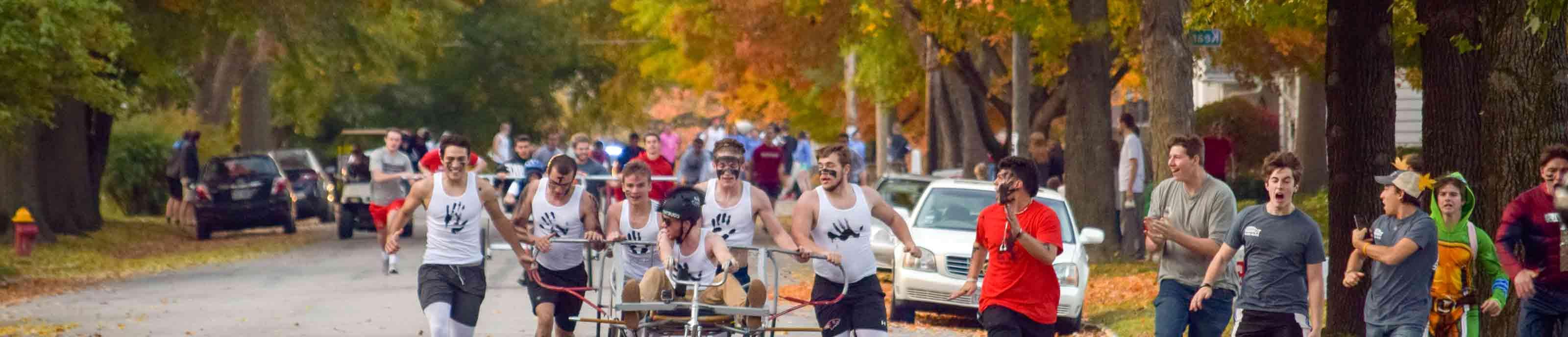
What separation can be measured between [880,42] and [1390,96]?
19.0 meters

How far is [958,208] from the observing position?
58.6 feet

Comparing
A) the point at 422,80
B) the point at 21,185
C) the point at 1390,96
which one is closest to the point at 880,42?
the point at 21,185

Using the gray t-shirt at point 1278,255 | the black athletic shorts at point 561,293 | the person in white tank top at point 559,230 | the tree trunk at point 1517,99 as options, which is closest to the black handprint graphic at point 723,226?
the person in white tank top at point 559,230

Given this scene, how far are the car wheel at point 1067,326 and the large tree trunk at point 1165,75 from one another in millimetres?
2034

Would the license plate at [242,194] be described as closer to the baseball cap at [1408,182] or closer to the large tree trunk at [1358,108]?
the large tree trunk at [1358,108]

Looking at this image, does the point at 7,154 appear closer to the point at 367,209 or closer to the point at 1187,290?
the point at 367,209

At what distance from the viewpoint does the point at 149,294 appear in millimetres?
18719

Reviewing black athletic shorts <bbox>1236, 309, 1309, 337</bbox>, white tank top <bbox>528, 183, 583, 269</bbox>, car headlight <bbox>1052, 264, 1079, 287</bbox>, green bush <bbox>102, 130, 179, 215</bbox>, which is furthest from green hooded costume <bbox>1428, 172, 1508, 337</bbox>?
green bush <bbox>102, 130, 179, 215</bbox>

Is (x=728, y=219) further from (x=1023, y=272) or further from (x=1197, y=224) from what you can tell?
(x=1197, y=224)

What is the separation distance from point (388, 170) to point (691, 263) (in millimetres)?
11967

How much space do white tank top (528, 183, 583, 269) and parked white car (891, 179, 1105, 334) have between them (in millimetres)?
3932

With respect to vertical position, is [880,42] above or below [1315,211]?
above

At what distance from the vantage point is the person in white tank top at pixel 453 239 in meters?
10.5

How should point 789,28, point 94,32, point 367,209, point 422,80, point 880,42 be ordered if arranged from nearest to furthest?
point 94,32, point 367,209, point 880,42, point 789,28, point 422,80
